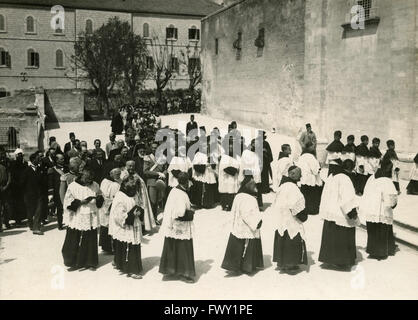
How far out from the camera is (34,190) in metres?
10.5

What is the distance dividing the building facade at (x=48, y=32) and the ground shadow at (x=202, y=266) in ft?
149

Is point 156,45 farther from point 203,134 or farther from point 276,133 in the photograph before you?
point 203,134

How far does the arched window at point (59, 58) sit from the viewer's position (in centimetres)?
5150

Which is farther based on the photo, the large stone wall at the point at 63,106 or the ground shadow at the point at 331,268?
the large stone wall at the point at 63,106

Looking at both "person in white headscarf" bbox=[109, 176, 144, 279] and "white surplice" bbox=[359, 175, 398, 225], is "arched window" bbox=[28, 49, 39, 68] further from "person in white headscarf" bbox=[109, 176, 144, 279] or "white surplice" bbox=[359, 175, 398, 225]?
"white surplice" bbox=[359, 175, 398, 225]

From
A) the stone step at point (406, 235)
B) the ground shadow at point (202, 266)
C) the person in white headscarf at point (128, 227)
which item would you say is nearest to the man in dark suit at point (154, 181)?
the ground shadow at point (202, 266)

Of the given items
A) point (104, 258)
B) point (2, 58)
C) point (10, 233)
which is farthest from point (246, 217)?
point (2, 58)

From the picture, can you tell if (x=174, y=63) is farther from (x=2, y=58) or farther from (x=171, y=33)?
(x=2, y=58)

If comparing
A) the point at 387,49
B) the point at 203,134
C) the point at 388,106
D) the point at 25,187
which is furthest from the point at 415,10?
the point at 25,187

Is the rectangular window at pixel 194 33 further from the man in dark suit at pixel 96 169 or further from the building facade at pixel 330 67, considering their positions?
the man in dark suit at pixel 96 169

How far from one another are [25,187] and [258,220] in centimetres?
541

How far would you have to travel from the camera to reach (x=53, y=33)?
168 ft

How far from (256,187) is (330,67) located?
30.6 ft

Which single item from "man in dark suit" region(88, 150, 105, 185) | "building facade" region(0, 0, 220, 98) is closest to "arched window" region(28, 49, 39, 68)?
"building facade" region(0, 0, 220, 98)
